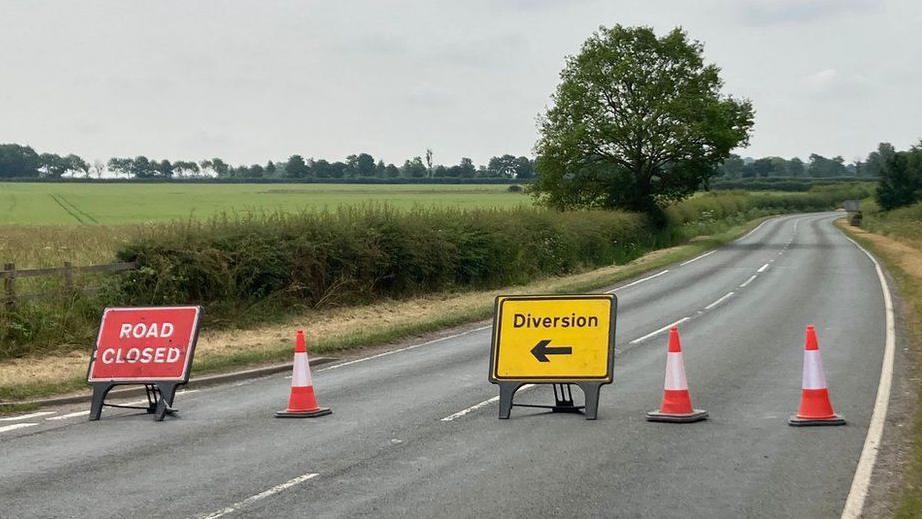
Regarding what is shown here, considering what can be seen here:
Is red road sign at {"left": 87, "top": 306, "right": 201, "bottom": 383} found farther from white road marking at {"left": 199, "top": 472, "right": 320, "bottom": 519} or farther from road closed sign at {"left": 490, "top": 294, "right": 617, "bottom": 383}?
white road marking at {"left": 199, "top": 472, "right": 320, "bottom": 519}

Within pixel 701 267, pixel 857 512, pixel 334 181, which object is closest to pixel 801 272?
pixel 701 267

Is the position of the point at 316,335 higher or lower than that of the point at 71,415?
lower

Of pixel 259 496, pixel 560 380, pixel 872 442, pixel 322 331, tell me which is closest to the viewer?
pixel 259 496

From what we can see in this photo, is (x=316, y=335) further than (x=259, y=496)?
Yes

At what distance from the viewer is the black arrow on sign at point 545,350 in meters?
12.1

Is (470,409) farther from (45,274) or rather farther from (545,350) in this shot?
(45,274)

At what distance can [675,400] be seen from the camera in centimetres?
1145

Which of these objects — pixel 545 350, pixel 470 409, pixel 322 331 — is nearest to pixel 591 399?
pixel 545 350

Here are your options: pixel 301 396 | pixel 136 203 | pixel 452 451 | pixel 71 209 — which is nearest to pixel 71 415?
pixel 301 396

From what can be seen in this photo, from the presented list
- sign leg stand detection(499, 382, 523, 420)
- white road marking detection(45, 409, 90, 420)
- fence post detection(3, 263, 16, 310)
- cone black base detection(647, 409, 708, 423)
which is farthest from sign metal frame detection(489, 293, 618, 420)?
fence post detection(3, 263, 16, 310)

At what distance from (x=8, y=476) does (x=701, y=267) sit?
3690cm

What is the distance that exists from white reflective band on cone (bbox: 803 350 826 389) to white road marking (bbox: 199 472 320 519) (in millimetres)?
4866

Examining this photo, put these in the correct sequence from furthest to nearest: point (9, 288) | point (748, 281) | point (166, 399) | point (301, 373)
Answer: point (748, 281), point (9, 288), point (166, 399), point (301, 373)

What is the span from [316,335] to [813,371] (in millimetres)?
12692
